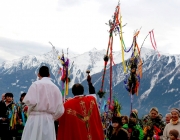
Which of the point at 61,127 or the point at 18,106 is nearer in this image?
the point at 61,127

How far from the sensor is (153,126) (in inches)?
410

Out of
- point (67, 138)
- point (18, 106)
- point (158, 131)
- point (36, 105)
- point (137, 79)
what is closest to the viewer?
point (36, 105)

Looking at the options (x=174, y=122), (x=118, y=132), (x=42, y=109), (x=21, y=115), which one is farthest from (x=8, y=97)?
(x=174, y=122)

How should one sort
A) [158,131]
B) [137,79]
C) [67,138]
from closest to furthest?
[67,138] < [158,131] < [137,79]

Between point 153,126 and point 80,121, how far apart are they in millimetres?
2902

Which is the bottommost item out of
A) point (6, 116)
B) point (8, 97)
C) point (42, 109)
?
point (42, 109)

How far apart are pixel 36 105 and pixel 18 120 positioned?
3.75 meters

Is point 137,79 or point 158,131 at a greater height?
point 137,79

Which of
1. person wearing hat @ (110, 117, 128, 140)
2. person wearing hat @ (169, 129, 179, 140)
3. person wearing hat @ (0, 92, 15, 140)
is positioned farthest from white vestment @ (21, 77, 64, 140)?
person wearing hat @ (0, 92, 15, 140)

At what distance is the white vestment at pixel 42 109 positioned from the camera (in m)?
7.56

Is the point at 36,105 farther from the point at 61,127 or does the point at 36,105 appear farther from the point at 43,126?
the point at 61,127

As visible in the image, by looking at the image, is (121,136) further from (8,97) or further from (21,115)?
(8,97)

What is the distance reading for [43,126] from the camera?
7.66 m

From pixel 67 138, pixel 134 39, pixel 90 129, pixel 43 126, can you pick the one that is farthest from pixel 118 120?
pixel 134 39
